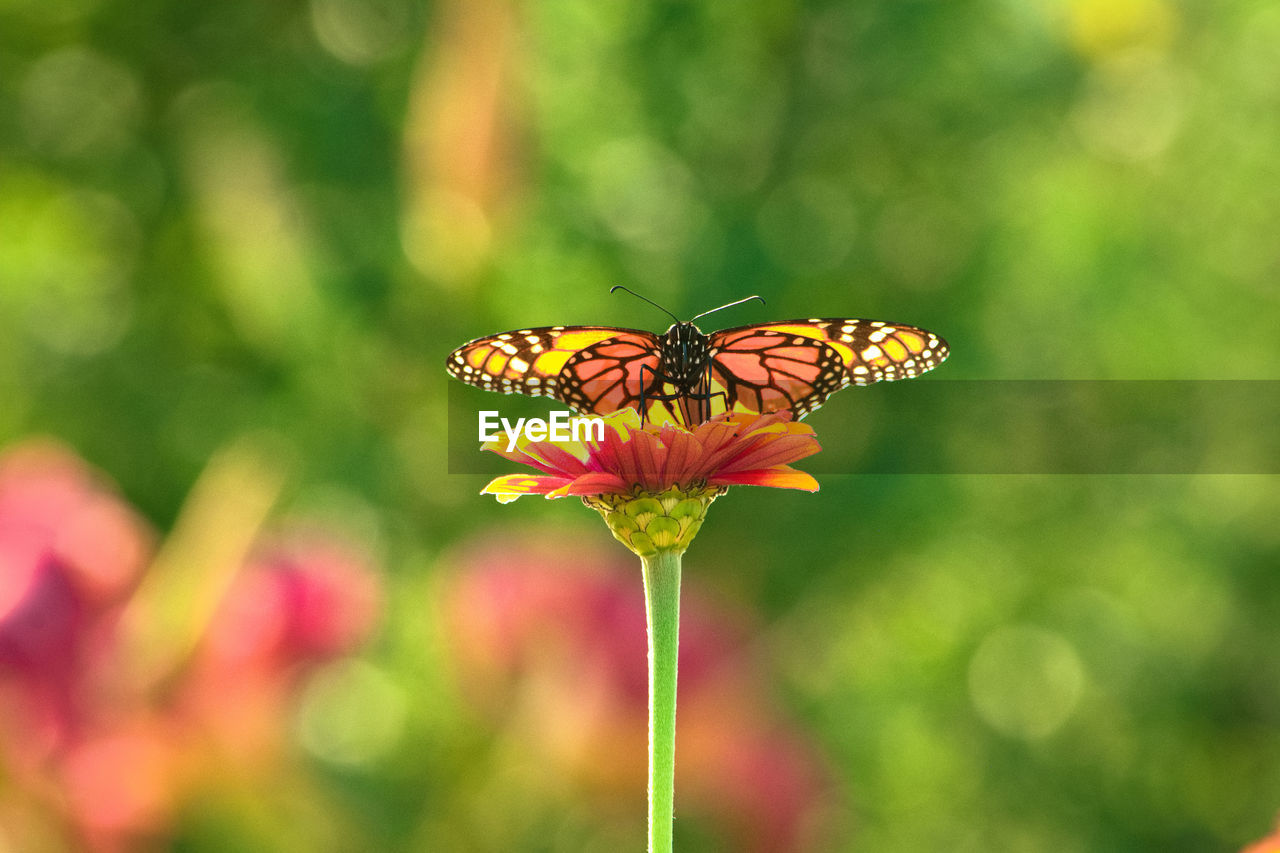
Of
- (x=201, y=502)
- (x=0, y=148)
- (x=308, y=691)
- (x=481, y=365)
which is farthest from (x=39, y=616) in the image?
(x=0, y=148)

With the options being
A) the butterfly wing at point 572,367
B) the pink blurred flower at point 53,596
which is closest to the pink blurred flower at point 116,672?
the pink blurred flower at point 53,596

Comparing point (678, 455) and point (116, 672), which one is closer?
point (678, 455)

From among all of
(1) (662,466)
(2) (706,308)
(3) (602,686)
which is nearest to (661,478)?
(1) (662,466)

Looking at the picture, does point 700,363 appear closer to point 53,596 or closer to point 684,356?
point 684,356

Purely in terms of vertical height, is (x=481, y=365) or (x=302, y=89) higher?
(x=302, y=89)

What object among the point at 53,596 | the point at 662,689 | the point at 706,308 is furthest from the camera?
the point at 706,308

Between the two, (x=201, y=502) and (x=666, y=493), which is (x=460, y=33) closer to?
(x=201, y=502)
